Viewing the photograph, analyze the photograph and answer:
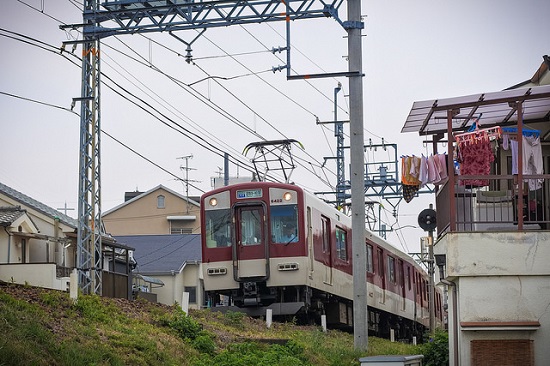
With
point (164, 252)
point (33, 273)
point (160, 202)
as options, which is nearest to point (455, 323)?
point (33, 273)

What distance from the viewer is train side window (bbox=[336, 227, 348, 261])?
22.3m

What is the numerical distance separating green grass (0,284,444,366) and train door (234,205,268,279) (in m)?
2.00

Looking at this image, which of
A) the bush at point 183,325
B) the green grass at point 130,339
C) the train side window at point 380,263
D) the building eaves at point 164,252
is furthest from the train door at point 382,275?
the building eaves at point 164,252

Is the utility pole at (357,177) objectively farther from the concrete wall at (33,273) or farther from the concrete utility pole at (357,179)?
the concrete wall at (33,273)

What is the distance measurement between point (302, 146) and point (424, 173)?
7.38m

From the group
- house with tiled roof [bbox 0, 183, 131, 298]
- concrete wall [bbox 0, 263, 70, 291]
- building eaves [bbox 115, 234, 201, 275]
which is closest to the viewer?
concrete wall [bbox 0, 263, 70, 291]

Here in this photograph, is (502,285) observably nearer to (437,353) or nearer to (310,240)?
(437,353)

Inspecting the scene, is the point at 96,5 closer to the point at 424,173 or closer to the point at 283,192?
the point at 283,192

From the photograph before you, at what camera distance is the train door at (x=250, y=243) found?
19.9 metres

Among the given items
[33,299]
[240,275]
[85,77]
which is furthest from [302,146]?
[33,299]

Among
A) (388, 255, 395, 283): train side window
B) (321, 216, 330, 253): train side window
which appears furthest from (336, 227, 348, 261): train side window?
(388, 255, 395, 283): train side window

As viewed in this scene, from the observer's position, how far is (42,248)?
32.8 m

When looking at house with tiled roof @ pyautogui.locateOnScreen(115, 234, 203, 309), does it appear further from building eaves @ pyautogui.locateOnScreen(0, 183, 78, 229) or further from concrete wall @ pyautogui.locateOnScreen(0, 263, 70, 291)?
concrete wall @ pyautogui.locateOnScreen(0, 263, 70, 291)

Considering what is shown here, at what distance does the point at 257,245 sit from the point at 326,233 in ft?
6.67
